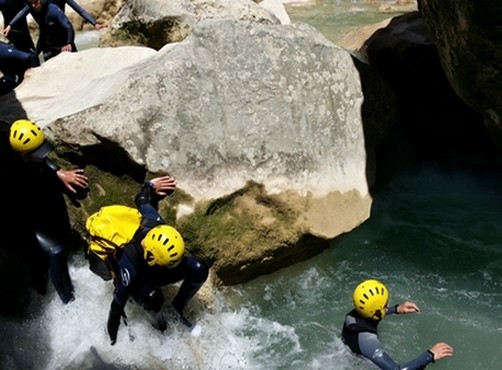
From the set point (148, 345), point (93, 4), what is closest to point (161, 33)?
point (148, 345)

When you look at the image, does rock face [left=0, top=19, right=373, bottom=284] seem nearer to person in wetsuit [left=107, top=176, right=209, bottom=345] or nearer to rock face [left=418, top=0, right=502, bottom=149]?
person in wetsuit [left=107, top=176, right=209, bottom=345]

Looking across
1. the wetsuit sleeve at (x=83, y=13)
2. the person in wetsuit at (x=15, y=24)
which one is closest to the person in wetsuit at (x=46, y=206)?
the wetsuit sleeve at (x=83, y=13)

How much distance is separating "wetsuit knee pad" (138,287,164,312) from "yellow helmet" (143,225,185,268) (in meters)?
0.38

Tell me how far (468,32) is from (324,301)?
274 cm

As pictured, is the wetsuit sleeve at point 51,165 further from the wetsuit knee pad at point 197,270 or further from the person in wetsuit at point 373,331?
the person in wetsuit at point 373,331

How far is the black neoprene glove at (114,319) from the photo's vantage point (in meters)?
5.03

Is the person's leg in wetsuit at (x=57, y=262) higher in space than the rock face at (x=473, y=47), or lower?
lower

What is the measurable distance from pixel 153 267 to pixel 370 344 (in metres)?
1.87

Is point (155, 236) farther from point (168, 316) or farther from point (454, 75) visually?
point (454, 75)

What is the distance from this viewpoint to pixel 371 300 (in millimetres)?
5141

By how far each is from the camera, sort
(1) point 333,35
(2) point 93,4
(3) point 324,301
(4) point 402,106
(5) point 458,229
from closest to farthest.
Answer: (3) point 324,301 → (5) point 458,229 → (4) point 402,106 → (1) point 333,35 → (2) point 93,4

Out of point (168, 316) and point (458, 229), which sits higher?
point (458, 229)

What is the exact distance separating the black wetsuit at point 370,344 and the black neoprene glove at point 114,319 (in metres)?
1.89

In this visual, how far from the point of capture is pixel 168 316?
570 cm
